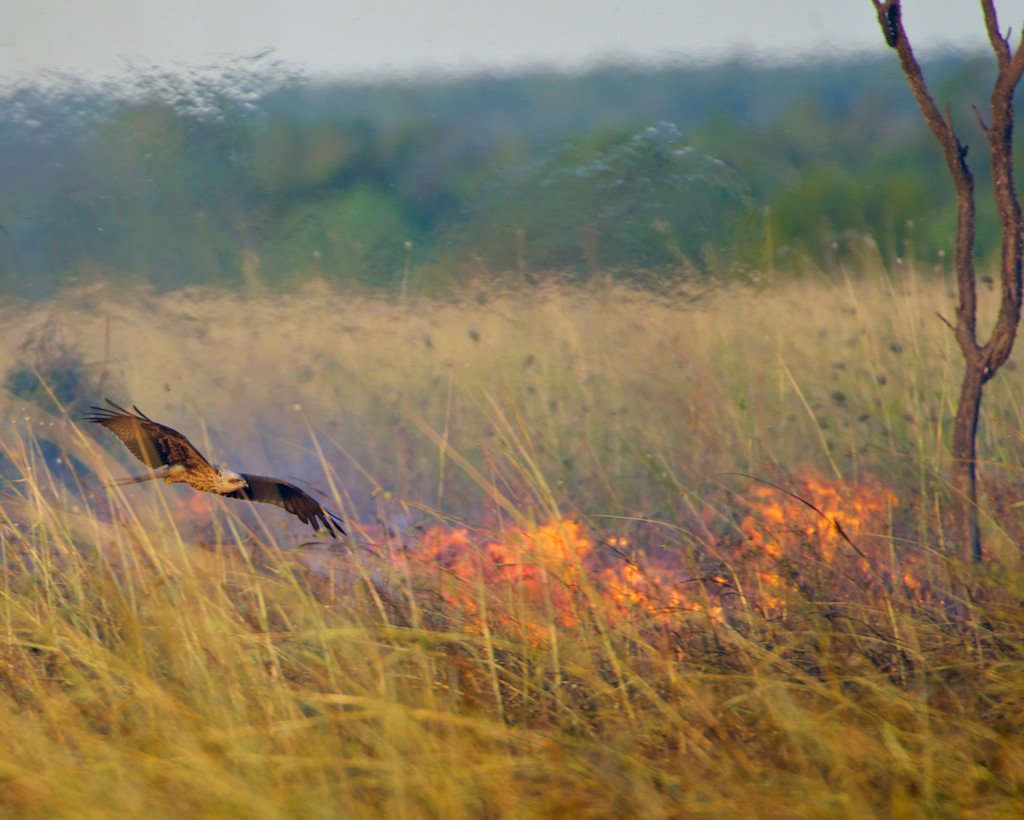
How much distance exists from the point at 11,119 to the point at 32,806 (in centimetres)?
351

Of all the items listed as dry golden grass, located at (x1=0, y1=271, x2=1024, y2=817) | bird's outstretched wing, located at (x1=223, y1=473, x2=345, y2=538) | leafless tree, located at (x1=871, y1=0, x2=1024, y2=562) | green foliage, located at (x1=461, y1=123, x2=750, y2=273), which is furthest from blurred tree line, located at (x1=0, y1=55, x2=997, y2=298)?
bird's outstretched wing, located at (x1=223, y1=473, x2=345, y2=538)

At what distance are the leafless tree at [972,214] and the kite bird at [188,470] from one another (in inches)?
55.6

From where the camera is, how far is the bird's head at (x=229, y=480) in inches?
66.7

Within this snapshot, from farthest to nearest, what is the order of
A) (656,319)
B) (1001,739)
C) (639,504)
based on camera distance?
(656,319) → (639,504) → (1001,739)

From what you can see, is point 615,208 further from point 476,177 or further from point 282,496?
point 282,496

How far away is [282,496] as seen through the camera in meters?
1.75

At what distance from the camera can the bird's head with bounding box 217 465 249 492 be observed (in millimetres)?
1693

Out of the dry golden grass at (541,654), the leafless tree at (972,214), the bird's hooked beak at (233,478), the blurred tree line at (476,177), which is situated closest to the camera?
the dry golden grass at (541,654)

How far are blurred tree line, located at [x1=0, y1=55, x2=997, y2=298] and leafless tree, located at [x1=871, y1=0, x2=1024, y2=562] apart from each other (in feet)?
6.04

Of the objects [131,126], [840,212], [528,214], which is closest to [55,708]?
[131,126]

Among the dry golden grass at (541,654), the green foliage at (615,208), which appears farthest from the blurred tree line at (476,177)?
the dry golden grass at (541,654)

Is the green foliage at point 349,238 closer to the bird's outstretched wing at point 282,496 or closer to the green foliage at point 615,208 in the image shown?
the green foliage at point 615,208

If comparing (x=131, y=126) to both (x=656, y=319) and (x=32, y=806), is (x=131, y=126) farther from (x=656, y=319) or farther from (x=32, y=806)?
(x=32, y=806)

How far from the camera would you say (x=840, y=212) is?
505 centimetres
